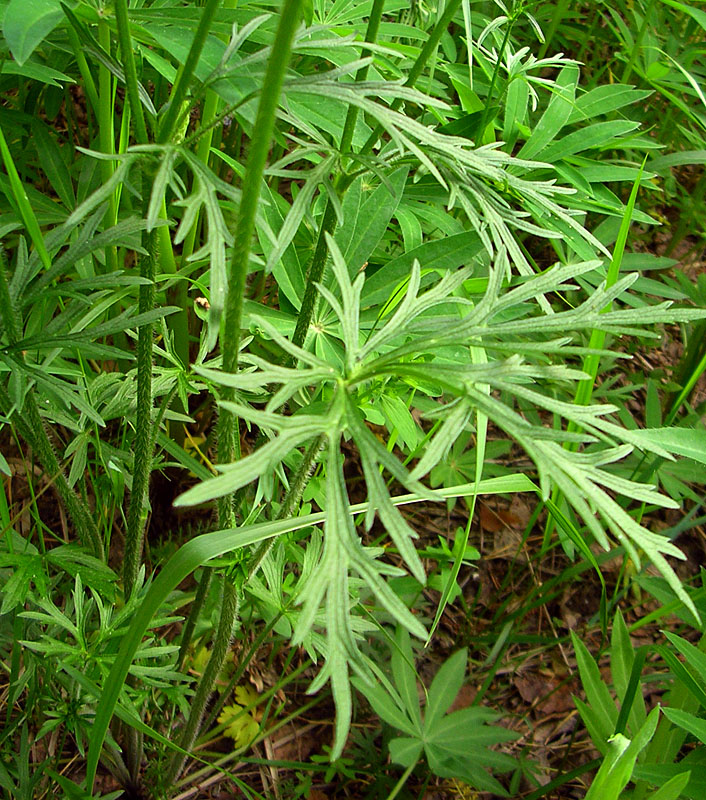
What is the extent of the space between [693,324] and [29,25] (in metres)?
1.92

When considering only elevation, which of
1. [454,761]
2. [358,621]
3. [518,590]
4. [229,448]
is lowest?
[518,590]

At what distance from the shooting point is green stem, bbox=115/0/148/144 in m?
0.70

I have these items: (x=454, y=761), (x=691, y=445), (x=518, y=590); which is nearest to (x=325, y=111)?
(x=691, y=445)

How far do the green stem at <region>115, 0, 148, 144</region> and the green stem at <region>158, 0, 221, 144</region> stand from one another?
0.10ft

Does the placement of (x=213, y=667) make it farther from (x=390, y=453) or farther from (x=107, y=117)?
(x=107, y=117)

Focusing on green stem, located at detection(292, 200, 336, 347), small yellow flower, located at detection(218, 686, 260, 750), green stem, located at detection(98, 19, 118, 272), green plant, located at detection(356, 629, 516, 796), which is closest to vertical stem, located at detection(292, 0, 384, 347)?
green stem, located at detection(292, 200, 336, 347)

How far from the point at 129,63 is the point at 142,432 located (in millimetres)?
416

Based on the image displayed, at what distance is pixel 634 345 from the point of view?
84.0 inches

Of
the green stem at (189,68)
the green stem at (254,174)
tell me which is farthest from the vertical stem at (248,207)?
the green stem at (189,68)

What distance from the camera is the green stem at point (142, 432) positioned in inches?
33.2

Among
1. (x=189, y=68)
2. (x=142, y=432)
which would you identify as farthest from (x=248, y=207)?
(x=142, y=432)

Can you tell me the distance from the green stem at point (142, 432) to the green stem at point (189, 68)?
11cm

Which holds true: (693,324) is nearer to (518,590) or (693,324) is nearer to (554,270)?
(518,590)

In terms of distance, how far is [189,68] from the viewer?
670 mm
